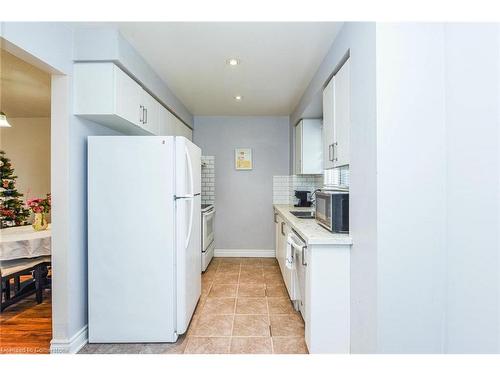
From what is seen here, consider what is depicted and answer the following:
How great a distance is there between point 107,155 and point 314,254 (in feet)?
5.53

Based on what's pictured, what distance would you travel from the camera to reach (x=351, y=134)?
1828mm

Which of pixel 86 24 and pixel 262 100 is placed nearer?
pixel 86 24

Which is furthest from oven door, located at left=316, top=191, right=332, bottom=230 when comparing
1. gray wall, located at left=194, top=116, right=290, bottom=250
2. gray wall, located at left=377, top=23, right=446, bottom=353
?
gray wall, located at left=194, top=116, right=290, bottom=250

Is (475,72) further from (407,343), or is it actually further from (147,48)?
(147,48)

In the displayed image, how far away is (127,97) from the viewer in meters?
2.30

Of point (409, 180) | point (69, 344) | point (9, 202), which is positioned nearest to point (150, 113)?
point (69, 344)

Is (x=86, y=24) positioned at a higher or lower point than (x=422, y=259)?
higher

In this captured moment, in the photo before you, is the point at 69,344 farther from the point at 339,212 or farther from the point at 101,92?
the point at 339,212

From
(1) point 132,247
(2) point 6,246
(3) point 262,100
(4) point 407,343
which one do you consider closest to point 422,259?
(4) point 407,343

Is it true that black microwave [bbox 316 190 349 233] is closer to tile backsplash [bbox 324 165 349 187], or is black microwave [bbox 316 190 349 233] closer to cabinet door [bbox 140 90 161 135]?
tile backsplash [bbox 324 165 349 187]

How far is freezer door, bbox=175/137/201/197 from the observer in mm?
2133

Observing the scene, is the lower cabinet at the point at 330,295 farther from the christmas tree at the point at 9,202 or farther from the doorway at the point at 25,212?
the christmas tree at the point at 9,202

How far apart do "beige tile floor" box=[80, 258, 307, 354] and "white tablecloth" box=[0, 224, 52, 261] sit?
1290 mm

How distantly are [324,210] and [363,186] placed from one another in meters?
0.67
